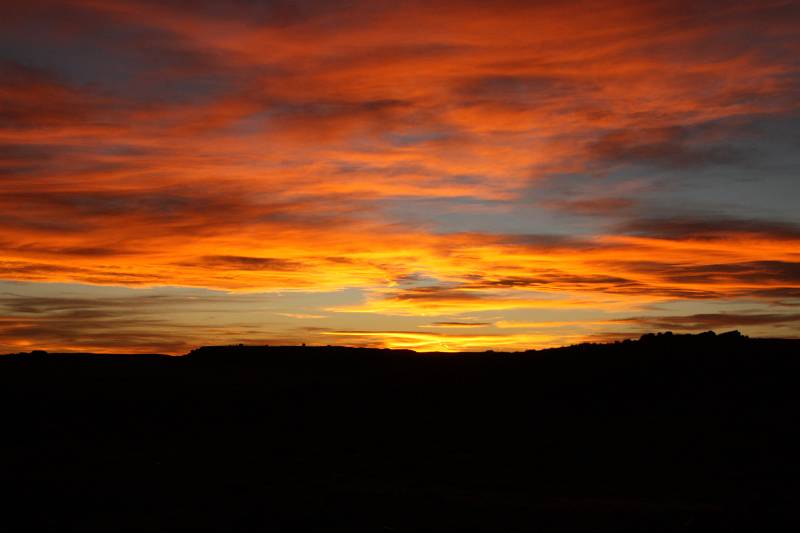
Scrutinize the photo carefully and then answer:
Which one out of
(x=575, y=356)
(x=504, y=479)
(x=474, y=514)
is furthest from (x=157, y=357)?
(x=474, y=514)

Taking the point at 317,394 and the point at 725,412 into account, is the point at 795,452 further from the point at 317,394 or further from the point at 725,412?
the point at 317,394

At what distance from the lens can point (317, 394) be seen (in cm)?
3225

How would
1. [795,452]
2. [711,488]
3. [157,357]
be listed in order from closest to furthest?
1. [711,488]
2. [795,452]
3. [157,357]

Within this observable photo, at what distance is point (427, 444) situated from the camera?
23812mm

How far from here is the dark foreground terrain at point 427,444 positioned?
13.9 metres

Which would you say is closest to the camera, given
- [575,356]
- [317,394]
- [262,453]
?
[262,453]

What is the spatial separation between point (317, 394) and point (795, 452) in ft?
53.5

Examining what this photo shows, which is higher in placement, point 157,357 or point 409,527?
point 157,357

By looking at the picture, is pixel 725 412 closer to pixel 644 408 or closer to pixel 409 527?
pixel 644 408

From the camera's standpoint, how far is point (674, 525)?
13328mm

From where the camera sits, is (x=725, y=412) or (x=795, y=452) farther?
(x=725, y=412)

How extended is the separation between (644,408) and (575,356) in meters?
6.29

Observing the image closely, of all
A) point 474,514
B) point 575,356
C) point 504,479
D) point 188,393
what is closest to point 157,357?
point 188,393

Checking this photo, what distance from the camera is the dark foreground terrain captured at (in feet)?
45.4
